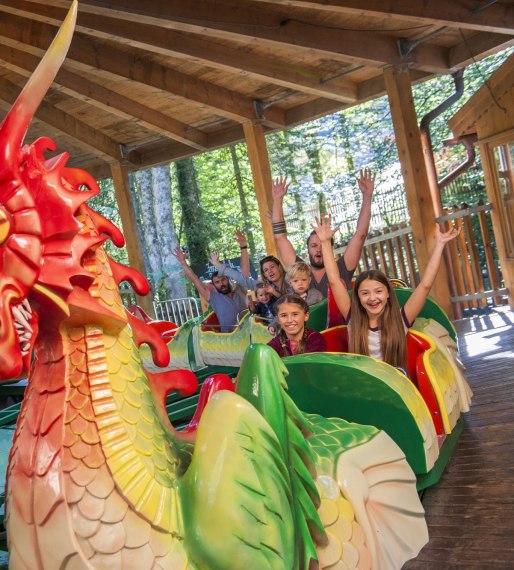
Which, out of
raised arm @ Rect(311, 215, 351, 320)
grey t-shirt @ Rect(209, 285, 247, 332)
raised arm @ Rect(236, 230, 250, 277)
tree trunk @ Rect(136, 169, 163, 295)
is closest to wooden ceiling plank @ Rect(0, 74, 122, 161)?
raised arm @ Rect(236, 230, 250, 277)

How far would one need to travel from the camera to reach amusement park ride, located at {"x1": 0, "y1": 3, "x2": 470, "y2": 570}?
1.09 metres

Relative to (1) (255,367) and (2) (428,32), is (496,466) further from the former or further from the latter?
(2) (428,32)

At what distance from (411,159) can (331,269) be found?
290 centimetres

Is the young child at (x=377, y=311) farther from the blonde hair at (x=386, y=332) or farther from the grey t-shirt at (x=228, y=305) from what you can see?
the grey t-shirt at (x=228, y=305)

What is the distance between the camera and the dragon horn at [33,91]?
1.07 meters

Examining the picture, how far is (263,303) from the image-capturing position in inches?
173

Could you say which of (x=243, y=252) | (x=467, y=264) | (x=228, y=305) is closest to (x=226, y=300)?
(x=228, y=305)

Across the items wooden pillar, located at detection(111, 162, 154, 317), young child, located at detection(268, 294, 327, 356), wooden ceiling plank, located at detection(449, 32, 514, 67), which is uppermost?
wooden ceiling plank, located at detection(449, 32, 514, 67)

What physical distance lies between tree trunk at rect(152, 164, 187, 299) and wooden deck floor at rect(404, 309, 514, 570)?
9.50 meters

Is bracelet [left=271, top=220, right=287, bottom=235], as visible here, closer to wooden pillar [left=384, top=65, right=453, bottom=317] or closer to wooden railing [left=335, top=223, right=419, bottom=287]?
wooden pillar [left=384, top=65, right=453, bottom=317]

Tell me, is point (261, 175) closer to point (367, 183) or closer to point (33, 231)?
point (367, 183)

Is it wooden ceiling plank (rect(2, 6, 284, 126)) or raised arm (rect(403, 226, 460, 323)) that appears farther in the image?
wooden ceiling plank (rect(2, 6, 284, 126))

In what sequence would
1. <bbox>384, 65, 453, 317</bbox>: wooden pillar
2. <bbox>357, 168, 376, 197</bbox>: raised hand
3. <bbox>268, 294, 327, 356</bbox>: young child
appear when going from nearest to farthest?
<bbox>268, 294, 327, 356</bbox>: young child, <bbox>357, 168, 376, 197</bbox>: raised hand, <bbox>384, 65, 453, 317</bbox>: wooden pillar

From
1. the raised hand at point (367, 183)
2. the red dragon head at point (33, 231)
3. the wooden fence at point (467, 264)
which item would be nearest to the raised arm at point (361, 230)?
the raised hand at point (367, 183)
